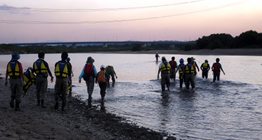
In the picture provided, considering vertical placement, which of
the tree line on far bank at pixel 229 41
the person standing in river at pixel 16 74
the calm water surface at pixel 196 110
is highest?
the tree line on far bank at pixel 229 41

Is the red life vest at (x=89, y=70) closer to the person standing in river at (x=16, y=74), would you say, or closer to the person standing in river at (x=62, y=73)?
the person standing in river at (x=62, y=73)

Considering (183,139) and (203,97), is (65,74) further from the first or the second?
(203,97)

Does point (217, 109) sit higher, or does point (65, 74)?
point (65, 74)

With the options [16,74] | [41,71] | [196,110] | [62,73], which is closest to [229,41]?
[196,110]

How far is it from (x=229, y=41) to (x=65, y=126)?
88347mm

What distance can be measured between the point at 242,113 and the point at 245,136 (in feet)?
10.7

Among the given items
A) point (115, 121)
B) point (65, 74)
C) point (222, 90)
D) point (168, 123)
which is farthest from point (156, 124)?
point (222, 90)

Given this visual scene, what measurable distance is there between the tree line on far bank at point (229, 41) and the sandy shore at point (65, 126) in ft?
242

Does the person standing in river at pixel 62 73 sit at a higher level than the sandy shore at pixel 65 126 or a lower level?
higher

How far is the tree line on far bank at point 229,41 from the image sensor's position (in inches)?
3223

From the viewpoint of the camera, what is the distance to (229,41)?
91.9m

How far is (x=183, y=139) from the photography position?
8.88 m

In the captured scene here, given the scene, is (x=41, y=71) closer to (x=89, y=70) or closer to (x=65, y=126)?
(x=89, y=70)

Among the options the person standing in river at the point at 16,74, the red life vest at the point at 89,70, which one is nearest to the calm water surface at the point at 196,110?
the red life vest at the point at 89,70
